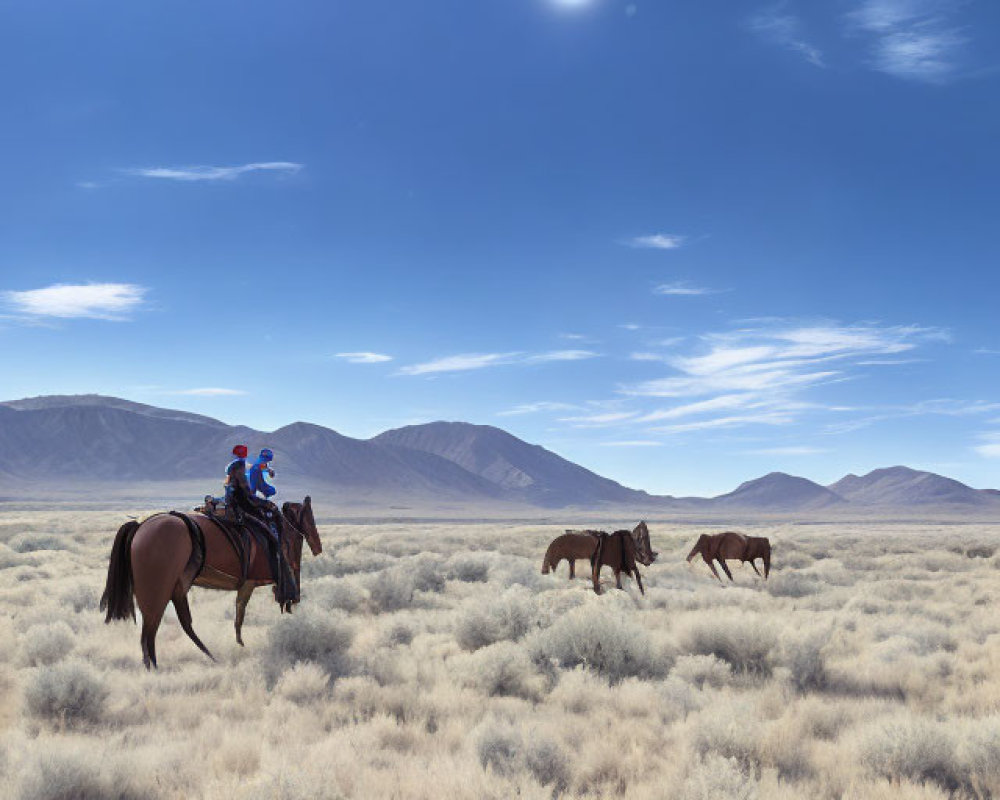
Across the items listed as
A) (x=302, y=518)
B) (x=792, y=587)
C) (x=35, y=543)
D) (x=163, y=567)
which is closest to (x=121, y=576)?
(x=163, y=567)

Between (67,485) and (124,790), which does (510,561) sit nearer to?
(124,790)

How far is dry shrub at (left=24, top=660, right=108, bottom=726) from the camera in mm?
7848

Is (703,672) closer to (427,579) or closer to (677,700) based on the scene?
(677,700)

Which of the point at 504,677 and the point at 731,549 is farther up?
the point at 731,549

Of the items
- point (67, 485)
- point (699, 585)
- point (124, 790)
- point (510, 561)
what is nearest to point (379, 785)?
point (124, 790)

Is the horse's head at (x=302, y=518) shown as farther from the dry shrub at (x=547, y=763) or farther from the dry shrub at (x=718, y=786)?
the dry shrub at (x=718, y=786)

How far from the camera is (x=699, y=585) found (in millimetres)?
20047

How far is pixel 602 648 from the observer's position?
10023 mm

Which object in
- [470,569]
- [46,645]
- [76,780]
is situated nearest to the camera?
[76,780]

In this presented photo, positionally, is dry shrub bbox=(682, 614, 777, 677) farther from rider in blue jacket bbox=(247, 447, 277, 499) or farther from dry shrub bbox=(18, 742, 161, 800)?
dry shrub bbox=(18, 742, 161, 800)

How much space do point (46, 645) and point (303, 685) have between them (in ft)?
14.1

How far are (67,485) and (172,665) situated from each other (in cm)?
21014

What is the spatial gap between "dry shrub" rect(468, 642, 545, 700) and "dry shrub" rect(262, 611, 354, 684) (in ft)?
6.89

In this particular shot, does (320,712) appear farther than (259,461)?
No
